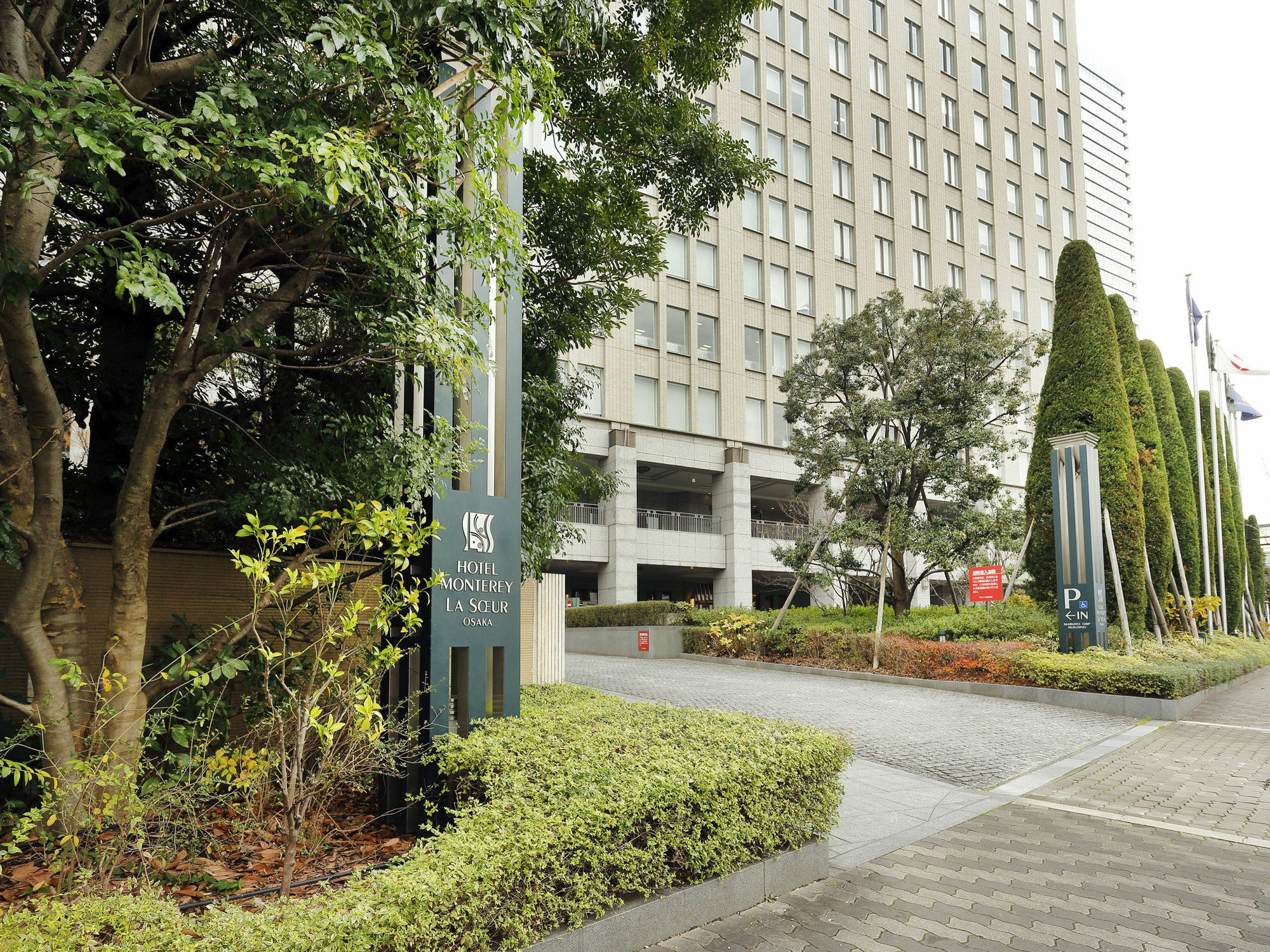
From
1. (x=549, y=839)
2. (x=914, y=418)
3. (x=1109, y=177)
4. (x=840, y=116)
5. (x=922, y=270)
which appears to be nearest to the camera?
(x=549, y=839)

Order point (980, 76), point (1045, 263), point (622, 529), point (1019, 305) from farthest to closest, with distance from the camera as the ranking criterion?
point (1045, 263) < point (1019, 305) < point (980, 76) < point (622, 529)

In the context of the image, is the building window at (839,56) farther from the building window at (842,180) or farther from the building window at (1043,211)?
the building window at (1043,211)

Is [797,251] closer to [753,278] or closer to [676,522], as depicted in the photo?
[753,278]

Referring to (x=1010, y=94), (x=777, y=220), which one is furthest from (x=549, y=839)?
(x=1010, y=94)

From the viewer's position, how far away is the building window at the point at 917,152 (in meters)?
40.8

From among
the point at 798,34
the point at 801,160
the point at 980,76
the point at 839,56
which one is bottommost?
the point at 801,160

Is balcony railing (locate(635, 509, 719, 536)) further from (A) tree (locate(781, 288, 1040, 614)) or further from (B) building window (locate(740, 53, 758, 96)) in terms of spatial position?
(B) building window (locate(740, 53, 758, 96))

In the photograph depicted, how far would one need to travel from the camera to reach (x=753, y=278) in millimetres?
35000

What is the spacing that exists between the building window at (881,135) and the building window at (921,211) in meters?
2.69

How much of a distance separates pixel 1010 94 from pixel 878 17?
1107 cm

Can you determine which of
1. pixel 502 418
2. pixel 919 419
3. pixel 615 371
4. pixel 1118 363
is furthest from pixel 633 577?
pixel 502 418

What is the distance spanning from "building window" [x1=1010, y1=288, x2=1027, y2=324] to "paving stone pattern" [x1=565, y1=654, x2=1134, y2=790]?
33888 millimetres

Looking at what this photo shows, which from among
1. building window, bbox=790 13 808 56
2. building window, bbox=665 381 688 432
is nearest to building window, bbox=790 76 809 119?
building window, bbox=790 13 808 56

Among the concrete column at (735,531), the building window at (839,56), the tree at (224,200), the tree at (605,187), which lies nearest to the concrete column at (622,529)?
the concrete column at (735,531)
